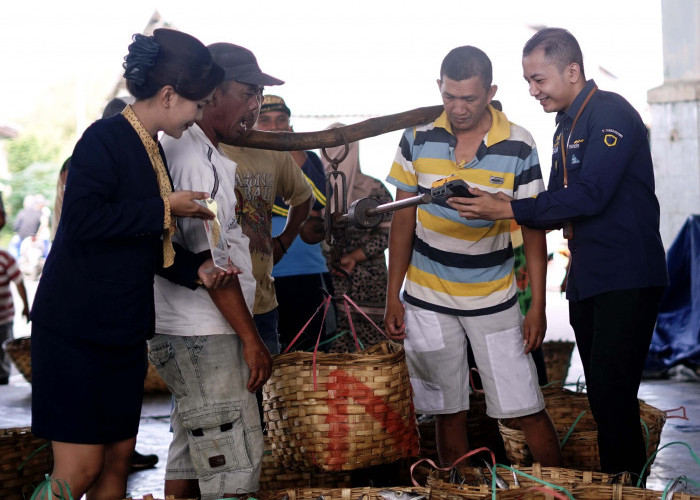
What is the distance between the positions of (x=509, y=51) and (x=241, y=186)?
17.9 m

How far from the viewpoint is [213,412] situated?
2.67 metres

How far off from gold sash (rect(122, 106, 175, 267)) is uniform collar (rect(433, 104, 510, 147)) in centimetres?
119

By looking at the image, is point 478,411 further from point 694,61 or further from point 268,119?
point 694,61

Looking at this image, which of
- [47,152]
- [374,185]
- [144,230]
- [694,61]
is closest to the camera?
[144,230]

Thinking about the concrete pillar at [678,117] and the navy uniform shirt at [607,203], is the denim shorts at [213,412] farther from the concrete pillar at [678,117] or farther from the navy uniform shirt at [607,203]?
the concrete pillar at [678,117]

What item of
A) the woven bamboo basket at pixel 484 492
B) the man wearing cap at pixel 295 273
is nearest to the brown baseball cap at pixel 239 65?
the woven bamboo basket at pixel 484 492

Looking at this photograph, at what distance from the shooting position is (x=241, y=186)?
133 inches

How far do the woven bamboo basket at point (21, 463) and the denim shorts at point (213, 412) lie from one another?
4.21 feet

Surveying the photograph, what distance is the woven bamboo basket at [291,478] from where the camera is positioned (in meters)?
3.69

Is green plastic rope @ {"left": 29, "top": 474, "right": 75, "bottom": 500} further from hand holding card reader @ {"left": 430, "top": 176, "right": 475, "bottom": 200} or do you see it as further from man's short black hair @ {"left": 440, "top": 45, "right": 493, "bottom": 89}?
man's short black hair @ {"left": 440, "top": 45, "right": 493, "bottom": 89}

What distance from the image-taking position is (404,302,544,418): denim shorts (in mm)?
3285

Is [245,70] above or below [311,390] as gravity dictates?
above

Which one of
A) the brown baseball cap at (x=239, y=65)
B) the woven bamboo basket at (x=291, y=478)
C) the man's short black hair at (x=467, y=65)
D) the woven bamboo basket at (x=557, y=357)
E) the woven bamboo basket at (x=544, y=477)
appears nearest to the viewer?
the woven bamboo basket at (x=544, y=477)

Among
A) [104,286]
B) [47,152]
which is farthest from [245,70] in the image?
[47,152]
